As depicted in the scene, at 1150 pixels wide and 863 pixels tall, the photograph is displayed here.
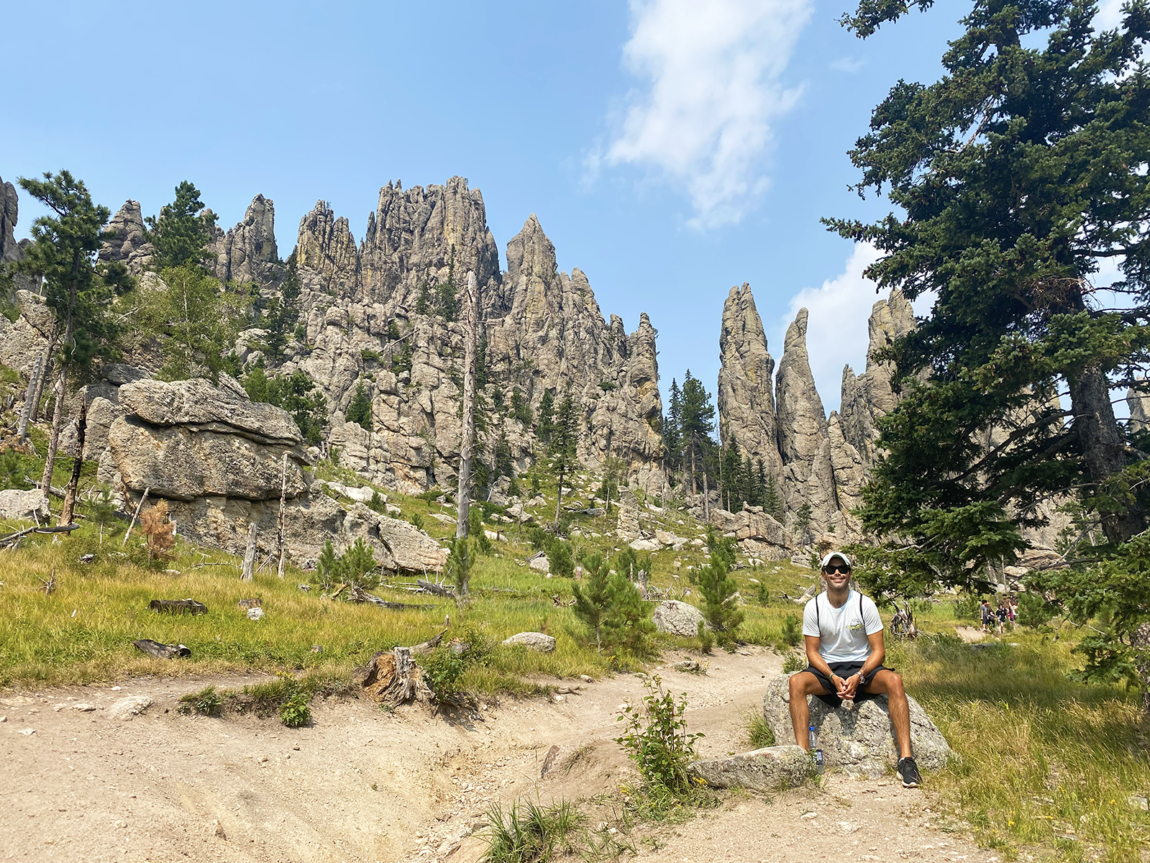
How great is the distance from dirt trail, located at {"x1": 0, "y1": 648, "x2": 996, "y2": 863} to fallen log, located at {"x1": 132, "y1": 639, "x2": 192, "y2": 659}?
68cm

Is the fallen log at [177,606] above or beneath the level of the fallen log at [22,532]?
beneath

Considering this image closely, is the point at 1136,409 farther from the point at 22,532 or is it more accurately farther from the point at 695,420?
the point at 695,420

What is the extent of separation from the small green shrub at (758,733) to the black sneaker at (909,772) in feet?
5.99

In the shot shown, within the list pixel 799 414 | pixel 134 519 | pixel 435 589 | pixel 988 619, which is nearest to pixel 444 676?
pixel 435 589

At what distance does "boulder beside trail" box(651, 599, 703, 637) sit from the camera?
64.4 feet

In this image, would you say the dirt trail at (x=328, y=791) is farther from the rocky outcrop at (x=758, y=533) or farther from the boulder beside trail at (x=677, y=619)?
the rocky outcrop at (x=758, y=533)

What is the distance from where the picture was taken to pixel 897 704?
5492 millimetres

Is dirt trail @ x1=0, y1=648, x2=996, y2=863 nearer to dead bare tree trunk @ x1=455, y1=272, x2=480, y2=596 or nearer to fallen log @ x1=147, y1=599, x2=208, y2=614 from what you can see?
fallen log @ x1=147, y1=599, x2=208, y2=614

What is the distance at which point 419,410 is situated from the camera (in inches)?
3078

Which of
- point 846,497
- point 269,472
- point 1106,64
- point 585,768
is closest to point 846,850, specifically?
point 585,768

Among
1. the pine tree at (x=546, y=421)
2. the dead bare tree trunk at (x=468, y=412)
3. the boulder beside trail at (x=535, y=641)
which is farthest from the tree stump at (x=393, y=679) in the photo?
the pine tree at (x=546, y=421)

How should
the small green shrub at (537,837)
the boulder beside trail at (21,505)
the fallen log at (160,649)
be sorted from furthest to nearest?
the boulder beside trail at (21,505)
the fallen log at (160,649)
the small green shrub at (537,837)

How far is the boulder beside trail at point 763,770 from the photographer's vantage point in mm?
5227

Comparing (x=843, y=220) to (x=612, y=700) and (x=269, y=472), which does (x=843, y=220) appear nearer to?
(x=612, y=700)
